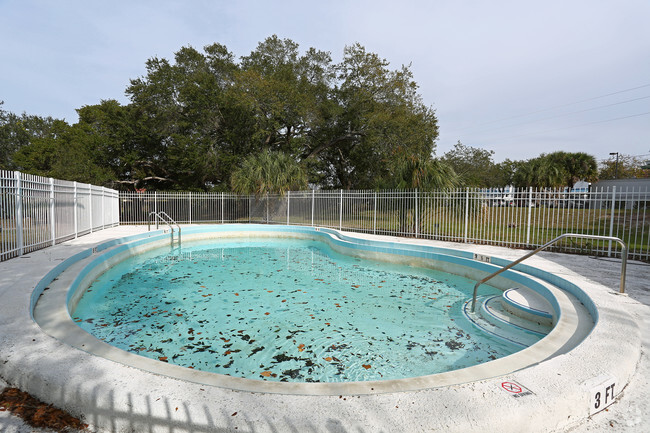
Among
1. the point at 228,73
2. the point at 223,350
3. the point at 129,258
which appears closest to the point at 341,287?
the point at 223,350

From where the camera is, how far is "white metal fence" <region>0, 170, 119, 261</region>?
6680mm

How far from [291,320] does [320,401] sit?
2911mm

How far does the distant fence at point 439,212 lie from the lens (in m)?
8.59

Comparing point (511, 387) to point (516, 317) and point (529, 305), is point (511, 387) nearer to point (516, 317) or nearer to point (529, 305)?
point (516, 317)

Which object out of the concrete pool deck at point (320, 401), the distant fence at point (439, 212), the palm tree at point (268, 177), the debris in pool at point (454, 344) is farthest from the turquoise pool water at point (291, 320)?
the palm tree at point (268, 177)

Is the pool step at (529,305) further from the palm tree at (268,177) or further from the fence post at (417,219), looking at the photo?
the palm tree at (268,177)

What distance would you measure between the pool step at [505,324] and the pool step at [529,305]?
0.06 metres

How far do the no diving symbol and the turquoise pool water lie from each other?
1304mm

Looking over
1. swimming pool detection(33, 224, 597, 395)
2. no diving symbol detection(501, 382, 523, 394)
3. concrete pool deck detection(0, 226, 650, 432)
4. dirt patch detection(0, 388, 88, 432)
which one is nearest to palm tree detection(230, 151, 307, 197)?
swimming pool detection(33, 224, 597, 395)

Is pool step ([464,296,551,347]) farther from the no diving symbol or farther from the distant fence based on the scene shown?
the distant fence

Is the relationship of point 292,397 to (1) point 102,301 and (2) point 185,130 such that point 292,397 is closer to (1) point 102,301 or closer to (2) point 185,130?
(1) point 102,301

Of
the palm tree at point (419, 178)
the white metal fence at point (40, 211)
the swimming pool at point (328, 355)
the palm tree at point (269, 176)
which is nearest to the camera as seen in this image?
the swimming pool at point (328, 355)

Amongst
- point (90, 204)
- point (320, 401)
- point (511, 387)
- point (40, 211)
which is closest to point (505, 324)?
point (511, 387)

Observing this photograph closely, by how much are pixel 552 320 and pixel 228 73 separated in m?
26.5
